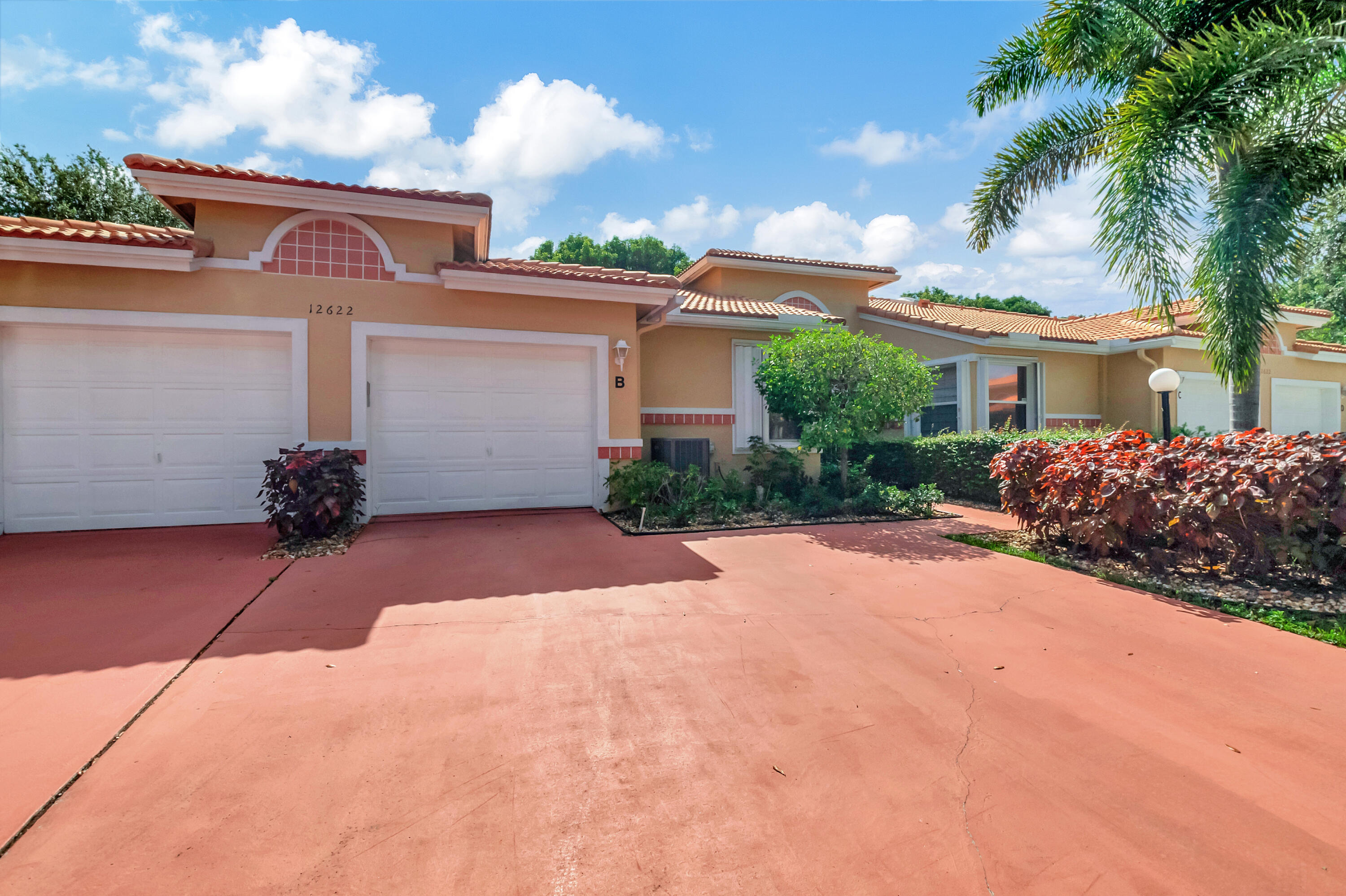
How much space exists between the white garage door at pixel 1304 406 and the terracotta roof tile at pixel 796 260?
35.1ft

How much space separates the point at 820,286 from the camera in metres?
15.1

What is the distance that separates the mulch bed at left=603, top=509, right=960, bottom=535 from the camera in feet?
24.3

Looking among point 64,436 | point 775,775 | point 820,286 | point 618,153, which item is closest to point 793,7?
point 618,153

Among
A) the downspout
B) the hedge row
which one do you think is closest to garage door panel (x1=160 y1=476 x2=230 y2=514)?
the hedge row

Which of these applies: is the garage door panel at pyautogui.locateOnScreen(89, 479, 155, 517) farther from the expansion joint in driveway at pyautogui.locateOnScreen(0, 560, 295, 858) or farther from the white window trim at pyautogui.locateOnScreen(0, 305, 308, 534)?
the expansion joint in driveway at pyautogui.locateOnScreen(0, 560, 295, 858)

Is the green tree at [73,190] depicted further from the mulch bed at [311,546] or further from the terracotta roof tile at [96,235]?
the mulch bed at [311,546]

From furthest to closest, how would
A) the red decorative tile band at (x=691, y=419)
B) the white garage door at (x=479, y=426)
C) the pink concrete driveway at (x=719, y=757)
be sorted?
the red decorative tile band at (x=691, y=419) < the white garage door at (x=479, y=426) < the pink concrete driveway at (x=719, y=757)

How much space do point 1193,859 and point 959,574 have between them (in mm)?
3670

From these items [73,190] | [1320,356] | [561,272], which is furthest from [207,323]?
[1320,356]

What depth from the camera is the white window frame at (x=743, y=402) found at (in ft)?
34.2


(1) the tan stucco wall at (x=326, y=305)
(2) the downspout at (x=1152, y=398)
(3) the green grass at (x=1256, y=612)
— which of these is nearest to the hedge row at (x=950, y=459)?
(3) the green grass at (x=1256, y=612)

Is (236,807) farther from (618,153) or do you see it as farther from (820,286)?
(820,286)

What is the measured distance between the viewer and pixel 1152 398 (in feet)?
42.9

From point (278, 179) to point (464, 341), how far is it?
2.72 metres
